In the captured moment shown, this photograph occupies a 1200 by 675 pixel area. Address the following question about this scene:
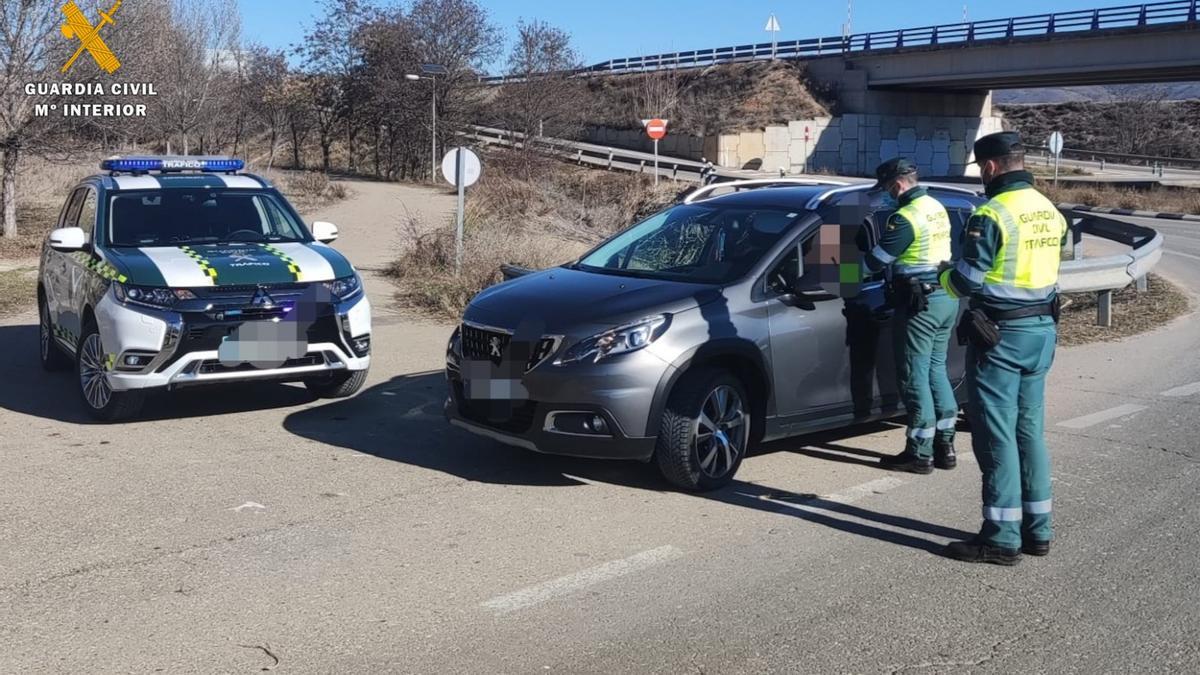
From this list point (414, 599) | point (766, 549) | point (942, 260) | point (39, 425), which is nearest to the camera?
point (414, 599)

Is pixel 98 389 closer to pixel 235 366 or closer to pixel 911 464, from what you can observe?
pixel 235 366

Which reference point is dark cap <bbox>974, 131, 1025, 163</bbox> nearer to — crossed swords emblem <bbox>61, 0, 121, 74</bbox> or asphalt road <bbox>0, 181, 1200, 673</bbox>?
asphalt road <bbox>0, 181, 1200, 673</bbox>

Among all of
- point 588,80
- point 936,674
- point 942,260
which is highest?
point 588,80

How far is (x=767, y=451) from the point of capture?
24.7 feet

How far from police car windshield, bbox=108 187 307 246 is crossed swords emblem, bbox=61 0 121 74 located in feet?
44.2

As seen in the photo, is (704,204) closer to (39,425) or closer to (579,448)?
(579,448)

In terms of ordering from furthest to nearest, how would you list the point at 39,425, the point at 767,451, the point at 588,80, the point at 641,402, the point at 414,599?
the point at 588,80 → the point at 39,425 → the point at 767,451 → the point at 641,402 → the point at 414,599

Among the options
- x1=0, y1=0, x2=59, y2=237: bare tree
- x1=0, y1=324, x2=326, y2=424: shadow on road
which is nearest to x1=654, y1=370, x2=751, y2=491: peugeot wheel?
x1=0, y1=324, x2=326, y2=424: shadow on road

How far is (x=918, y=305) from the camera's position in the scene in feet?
21.6

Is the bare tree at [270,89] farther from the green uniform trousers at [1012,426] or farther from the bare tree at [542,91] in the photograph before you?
the green uniform trousers at [1012,426]

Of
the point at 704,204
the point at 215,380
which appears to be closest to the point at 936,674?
the point at 704,204

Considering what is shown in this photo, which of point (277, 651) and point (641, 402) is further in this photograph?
point (641, 402)

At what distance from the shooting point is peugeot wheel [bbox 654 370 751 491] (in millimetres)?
6191

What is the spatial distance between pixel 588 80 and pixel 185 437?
2496 inches
